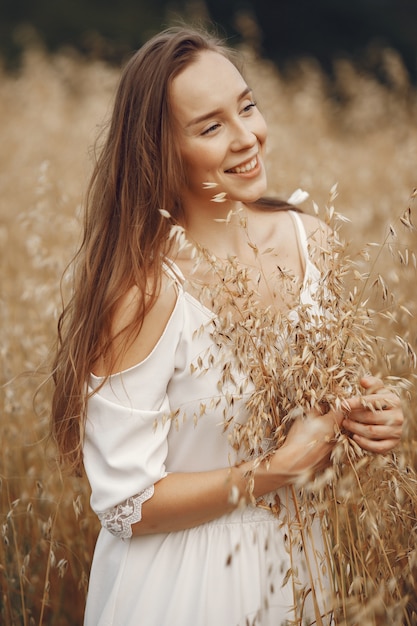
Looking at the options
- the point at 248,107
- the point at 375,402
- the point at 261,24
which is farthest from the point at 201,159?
the point at 261,24

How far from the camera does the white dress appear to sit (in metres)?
1.42

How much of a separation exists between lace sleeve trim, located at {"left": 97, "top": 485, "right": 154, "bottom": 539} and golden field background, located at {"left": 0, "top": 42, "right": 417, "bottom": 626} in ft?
0.38

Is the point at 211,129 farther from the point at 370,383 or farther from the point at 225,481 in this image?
the point at 225,481

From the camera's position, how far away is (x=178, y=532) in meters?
1.50

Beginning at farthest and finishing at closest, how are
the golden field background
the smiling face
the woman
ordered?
the golden field background → the smiling face → the woman

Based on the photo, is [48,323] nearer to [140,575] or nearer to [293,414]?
[140,575]

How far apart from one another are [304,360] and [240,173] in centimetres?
49

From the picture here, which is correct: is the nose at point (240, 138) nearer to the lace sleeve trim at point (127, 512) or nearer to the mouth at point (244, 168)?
the mouth at point (244, 168)

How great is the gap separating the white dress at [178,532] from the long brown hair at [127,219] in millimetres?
76

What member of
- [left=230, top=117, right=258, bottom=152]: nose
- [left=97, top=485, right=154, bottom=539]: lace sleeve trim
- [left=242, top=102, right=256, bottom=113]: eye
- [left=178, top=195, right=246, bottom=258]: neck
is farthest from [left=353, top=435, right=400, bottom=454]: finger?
[left=242, top=102, right=256, bottom=113]: eye

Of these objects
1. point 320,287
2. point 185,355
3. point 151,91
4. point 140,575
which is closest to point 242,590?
point 140,575

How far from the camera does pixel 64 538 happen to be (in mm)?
1946

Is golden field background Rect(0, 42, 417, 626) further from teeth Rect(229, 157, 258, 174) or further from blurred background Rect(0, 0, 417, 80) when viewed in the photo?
blurred background Rect(0, 0, 417, 80)

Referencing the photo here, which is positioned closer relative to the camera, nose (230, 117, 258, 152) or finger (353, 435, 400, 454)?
finger (353, 435, 400, 454)
